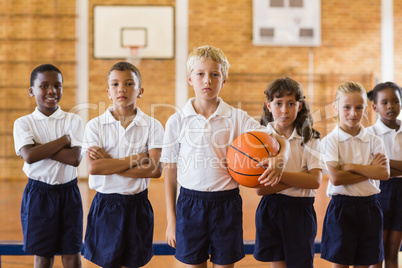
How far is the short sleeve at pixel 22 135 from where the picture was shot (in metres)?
2.17

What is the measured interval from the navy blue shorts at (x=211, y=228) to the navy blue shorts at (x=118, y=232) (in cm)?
25

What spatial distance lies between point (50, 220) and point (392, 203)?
7.11 feet

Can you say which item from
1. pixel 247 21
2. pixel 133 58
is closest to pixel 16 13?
pixel 133 58

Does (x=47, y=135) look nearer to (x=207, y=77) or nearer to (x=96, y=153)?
(x=96, y=153)

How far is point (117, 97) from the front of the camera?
1.98m

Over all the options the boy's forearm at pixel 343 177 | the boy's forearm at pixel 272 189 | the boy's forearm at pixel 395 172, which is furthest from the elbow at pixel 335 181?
the boy's forearm at pixel 395 172

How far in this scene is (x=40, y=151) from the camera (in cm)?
211

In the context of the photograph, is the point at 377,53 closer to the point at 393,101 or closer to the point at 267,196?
the point at 393,101

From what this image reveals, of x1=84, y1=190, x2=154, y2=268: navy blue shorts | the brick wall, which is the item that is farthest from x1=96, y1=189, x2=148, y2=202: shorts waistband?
the brick wall

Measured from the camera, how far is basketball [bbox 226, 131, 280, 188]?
1.71m

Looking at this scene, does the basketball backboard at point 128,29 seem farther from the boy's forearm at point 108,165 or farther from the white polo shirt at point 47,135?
the boy's forearm at point 108,165

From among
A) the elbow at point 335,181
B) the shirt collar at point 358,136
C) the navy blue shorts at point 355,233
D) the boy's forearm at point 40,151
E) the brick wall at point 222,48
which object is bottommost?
the navy blue shorts at point 355,233

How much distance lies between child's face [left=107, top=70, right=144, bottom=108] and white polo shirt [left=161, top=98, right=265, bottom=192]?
296mm

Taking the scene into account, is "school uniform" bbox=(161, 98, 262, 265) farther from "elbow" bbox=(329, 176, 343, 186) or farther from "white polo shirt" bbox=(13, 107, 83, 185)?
"white polo shirt" bbox=(13, 107, 83, 185)
